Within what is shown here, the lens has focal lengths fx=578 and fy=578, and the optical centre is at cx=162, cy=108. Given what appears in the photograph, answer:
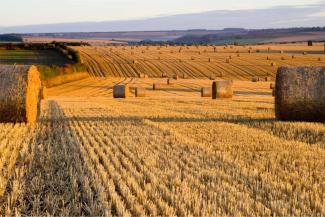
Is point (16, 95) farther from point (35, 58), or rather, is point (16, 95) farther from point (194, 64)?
point (35, 58)

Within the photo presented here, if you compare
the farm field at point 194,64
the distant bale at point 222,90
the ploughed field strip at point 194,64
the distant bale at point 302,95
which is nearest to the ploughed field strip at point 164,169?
the distant bale at point 302,95

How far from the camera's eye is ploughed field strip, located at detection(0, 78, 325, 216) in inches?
229

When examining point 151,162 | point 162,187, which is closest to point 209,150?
point 151,162

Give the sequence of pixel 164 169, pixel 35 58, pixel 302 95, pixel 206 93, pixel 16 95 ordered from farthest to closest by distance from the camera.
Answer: pixel 35 58
pixel 206 93
pixel 302 95
pixel 16 95
pixel 164 169

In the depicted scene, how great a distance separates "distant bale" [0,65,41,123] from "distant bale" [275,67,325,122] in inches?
231

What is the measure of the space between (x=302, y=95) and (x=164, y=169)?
262 inches

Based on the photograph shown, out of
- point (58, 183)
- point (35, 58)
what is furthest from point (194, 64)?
point (58, 183)

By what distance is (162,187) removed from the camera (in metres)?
6.51

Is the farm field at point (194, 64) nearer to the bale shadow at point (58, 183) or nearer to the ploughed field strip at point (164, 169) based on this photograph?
the ploughed field strip at point (164, 169)

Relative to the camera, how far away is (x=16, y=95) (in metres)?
13.1

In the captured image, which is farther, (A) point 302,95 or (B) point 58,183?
(A) point 302,95

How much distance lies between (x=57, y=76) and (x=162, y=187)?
37.5 metres

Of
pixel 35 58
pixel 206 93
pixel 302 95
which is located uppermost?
pixel 302 95

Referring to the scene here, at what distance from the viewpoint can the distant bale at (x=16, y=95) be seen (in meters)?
13.1
